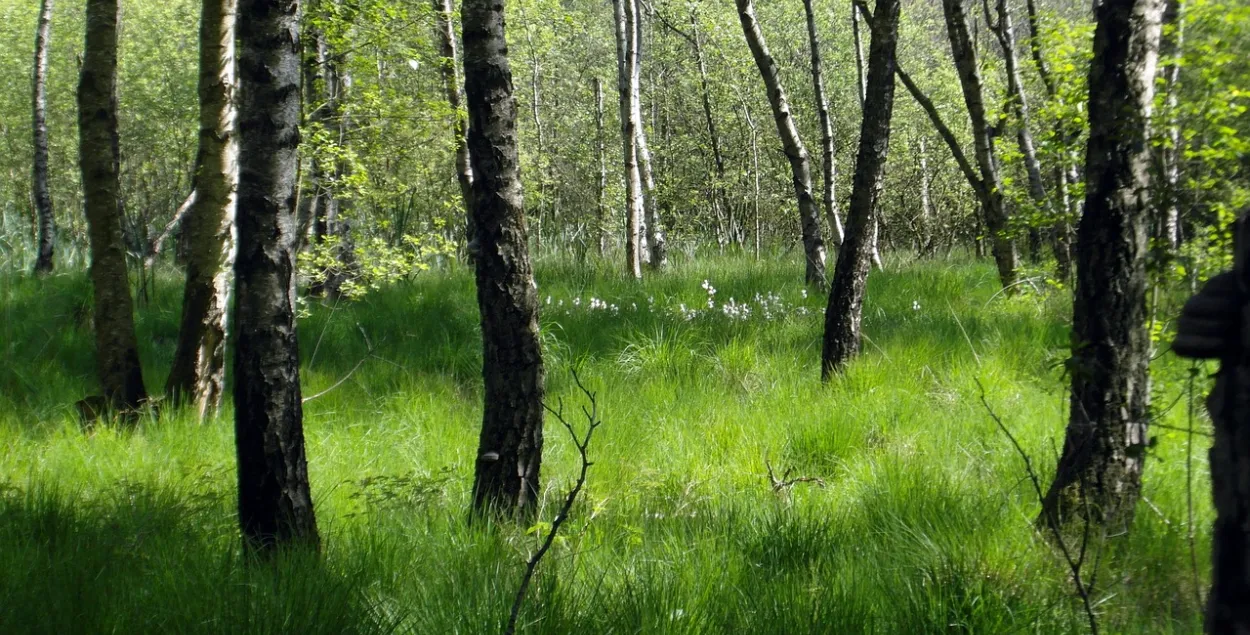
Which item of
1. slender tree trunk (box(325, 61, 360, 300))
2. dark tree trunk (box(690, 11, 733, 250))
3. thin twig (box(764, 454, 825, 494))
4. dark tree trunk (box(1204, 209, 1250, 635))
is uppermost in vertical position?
dark tree trunk (box(690, 11, 733, 250))

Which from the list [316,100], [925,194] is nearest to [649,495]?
[316,100]

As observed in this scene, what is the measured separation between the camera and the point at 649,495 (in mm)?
4512

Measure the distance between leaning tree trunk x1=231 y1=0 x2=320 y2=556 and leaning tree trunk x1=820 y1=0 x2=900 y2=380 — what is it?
13.1 feet

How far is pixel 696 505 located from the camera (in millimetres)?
4246

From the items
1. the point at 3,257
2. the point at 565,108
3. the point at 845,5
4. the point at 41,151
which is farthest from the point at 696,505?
the point at 565,108

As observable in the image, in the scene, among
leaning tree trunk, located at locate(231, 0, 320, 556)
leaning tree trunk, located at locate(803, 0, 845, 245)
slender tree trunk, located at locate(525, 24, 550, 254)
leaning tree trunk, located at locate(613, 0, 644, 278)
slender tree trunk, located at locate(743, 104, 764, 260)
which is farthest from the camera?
slender tree trunk, located at locate(525, 24, 550, 254)

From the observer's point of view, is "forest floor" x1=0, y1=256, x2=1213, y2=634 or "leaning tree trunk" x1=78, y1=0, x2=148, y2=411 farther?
"leaning tree trunk" x1=78, y1=0, x2=148, y2=411

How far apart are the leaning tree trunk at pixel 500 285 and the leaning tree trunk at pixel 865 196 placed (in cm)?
307

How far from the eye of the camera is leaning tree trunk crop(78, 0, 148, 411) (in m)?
5.87

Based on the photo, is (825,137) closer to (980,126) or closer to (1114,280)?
(980,126)

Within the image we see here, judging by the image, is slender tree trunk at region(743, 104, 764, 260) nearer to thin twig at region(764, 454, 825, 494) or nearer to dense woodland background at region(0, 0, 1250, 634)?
dense woodland background at region(0, 0, 1250, 634)

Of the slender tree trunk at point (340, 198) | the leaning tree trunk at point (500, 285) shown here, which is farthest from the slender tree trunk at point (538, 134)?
the leaning tree trunk at point (500, 285)

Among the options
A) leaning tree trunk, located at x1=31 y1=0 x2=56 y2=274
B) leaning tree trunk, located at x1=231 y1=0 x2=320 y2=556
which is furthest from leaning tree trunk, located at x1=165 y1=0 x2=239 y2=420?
leaning tree trunk, located at x1=31 y1=0 x2=56 y2=274

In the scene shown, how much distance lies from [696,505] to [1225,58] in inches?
147
